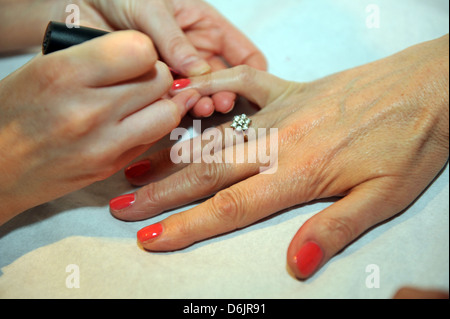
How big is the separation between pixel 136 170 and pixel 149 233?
256mm

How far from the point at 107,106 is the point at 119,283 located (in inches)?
17.0

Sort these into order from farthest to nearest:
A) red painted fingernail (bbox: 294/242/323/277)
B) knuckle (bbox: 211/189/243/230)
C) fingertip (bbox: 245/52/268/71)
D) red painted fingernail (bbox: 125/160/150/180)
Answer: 1. fingertip (bbox: 245/52/268/71)
2. red painted fingernail (bbox: 125/160/150/180)
3. knuckle (bbox: 211/189/243/230)
4. red painted fingernail (bbox: 294/242/323/277)

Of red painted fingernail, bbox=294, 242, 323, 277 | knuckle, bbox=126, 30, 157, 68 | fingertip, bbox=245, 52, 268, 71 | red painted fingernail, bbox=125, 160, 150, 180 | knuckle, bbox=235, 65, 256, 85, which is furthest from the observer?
fingertip, bbox=245, 52, 268, 71

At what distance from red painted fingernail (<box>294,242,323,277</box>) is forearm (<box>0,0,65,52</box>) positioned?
51.2 inches

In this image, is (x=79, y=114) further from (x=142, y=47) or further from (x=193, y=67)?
(x=193, y=67)

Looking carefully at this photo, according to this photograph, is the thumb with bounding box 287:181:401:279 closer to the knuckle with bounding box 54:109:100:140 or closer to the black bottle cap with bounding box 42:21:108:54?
the knuckle with bounding box 54:109:100:140

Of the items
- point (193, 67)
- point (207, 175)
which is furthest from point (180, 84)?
point (207, 175)

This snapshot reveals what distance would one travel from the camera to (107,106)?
2.72ft

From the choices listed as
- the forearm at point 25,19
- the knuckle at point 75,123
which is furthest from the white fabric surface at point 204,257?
the forearm at point 25,19

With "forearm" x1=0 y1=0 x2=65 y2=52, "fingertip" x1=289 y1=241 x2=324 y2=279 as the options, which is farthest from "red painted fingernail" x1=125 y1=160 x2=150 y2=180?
"forearm" x1=0 y1=0 x2=65 y2=52

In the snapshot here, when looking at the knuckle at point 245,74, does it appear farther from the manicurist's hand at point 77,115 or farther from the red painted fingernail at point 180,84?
the manicurist's hand at point 77,115

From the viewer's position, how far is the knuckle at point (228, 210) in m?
0.98

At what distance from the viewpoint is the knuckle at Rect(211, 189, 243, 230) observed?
984 millimetres
